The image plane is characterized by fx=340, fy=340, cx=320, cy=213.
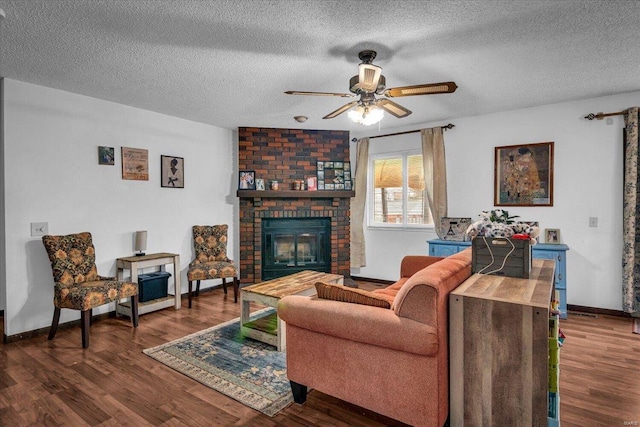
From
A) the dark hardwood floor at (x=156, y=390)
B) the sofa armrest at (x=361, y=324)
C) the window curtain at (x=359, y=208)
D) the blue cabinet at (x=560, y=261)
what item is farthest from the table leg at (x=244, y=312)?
the blue cabinet at (x=560, y=261)

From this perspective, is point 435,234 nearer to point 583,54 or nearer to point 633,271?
point 633,271

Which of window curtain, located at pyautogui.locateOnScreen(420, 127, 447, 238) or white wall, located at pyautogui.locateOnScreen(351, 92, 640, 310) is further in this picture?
window curtain, located at pyautogui.locateOnScreen(420, 127, 447, 238)

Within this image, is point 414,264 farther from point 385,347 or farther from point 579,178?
point 579,178

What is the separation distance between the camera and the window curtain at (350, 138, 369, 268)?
18.0ft

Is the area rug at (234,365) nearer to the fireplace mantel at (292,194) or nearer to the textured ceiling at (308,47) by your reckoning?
the fireplace mantel at (292,194)

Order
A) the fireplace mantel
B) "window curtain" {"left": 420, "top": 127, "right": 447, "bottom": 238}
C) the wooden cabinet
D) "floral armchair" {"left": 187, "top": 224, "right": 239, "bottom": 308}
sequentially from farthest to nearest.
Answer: the fireplace mantel, "window curtain" {"left": 420, "top": 127, "right": 447, "bottom": 238}, "floral armchair" {"left": 187, "top": 224, "right": 239, "bottom": 308}, the wooden cabinet

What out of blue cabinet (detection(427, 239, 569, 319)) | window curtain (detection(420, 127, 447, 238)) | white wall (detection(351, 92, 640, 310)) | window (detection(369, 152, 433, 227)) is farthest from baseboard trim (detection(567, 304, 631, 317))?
window (detection(369, 152, 433, 227))

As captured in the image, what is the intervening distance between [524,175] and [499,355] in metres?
3.37

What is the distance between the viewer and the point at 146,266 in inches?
153

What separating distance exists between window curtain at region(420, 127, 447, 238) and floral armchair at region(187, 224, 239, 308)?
113 inches

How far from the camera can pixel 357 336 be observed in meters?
1.83

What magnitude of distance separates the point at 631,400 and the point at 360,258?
365 cm

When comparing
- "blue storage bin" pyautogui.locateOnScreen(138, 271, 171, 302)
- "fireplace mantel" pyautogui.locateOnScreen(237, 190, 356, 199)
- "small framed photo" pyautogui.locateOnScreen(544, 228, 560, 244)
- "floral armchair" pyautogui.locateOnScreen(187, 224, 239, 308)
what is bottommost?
"blue storage bin" pyautogui.locateOnScreen(138, 271, 171, 302)

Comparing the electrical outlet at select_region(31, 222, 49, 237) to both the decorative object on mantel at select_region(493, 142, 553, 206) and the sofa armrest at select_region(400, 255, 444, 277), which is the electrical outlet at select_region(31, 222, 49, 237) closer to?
the sofa armrest at select_region(400, 255, 444, 277)
